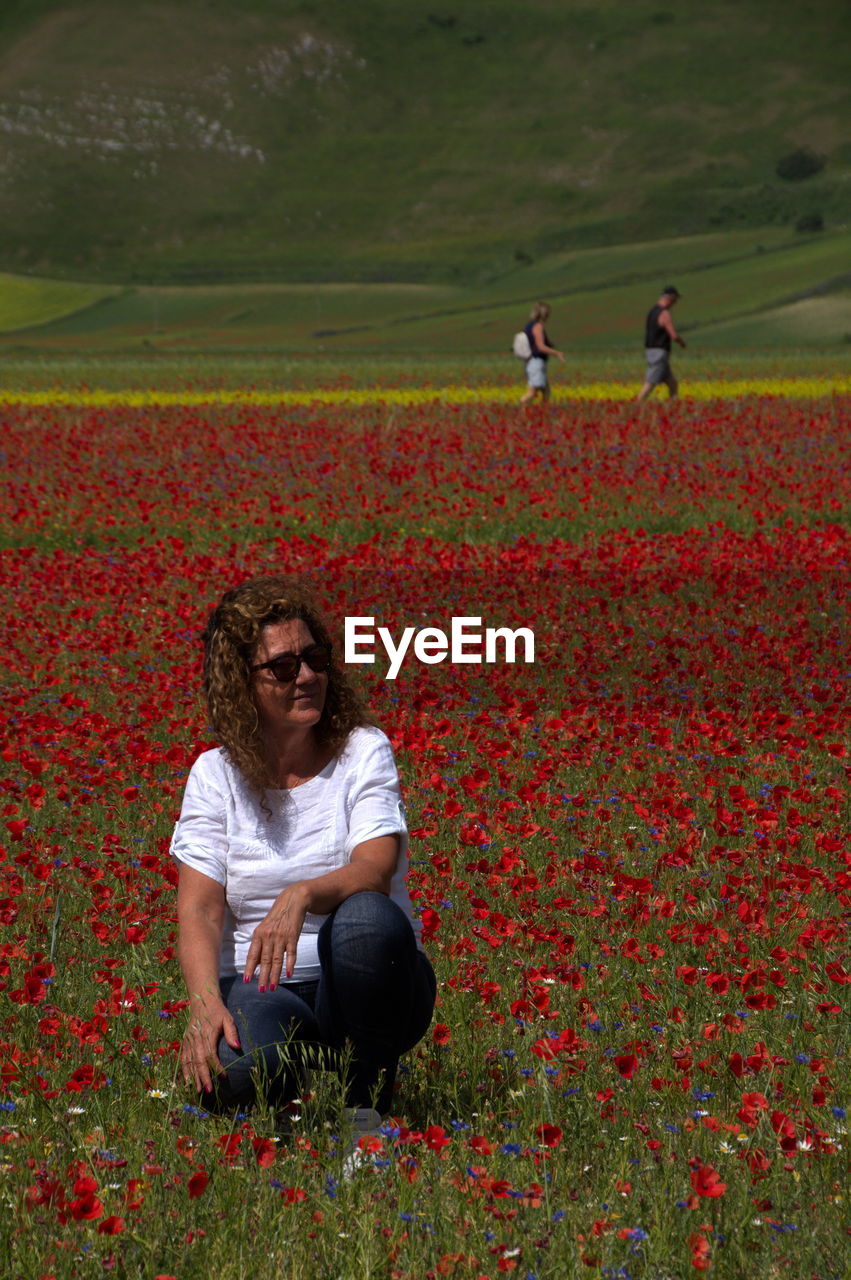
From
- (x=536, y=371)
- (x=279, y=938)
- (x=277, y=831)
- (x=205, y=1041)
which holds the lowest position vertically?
(x=205, y=1041)

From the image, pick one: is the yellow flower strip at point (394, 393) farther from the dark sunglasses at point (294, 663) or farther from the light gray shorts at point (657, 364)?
the dark sunglasses at point (294, 663)

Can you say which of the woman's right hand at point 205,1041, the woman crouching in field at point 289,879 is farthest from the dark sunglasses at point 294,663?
the woman's right hand at point 205,1041

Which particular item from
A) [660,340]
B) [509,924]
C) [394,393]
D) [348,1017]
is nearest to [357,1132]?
[348,1017]

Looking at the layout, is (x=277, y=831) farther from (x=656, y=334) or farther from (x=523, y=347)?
(x=656, y=334)

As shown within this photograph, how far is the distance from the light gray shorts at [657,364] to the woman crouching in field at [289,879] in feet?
81.4

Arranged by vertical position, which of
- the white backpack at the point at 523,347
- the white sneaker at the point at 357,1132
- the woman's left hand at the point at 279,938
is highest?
the white backpack at the point at 523,347

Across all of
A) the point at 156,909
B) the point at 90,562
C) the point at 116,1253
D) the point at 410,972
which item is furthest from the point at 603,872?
the point at 90,562

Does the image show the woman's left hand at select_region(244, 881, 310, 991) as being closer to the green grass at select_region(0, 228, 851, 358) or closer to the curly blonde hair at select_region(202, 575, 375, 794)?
the curly blonde hair at select_region(202, 575, 375, 794)

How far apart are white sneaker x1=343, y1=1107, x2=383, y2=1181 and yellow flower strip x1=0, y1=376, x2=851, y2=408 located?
33.1m

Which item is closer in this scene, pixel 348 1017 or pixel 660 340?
pixel 348 1017

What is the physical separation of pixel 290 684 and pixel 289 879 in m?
0.57

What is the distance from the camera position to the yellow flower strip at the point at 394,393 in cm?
3773

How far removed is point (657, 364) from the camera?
29.2 m

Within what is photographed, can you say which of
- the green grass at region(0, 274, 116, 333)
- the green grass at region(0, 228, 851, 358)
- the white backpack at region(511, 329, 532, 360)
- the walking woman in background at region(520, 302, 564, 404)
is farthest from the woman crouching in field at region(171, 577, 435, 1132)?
the green grass at region(0, 274, 116, 333)
